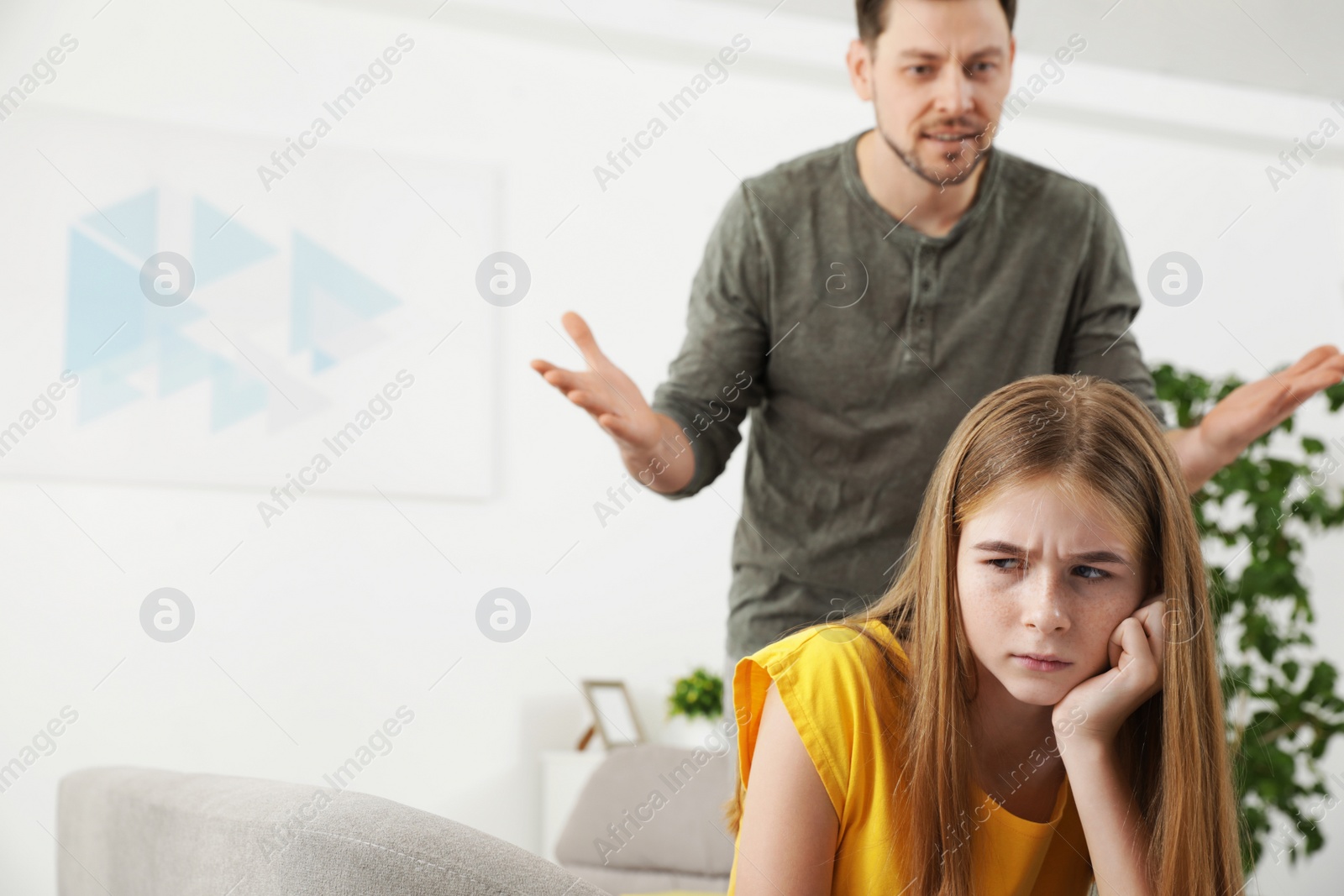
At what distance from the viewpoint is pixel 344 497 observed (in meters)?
3.24

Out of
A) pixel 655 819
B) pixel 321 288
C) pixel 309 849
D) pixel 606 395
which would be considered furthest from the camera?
pixel 321 288

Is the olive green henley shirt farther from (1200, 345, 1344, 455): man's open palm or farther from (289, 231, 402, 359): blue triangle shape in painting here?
(289, 231, 402, 359): blue triangle shape in painting

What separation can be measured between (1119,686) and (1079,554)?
117 millimetres

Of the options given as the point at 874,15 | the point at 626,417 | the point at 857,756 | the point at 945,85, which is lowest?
the point at 857,756

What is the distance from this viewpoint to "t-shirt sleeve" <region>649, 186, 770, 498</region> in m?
1.52

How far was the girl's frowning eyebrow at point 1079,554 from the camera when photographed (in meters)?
1.05

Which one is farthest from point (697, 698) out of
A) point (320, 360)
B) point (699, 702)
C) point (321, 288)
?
point (321, 288)

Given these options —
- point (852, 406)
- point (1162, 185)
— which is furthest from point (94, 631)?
point (1162, 185)

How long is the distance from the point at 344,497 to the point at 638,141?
4.45ft

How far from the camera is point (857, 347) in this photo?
1.54 metres

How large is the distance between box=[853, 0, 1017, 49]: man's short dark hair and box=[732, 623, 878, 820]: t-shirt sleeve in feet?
2.96

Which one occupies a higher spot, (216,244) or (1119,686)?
(216,244)

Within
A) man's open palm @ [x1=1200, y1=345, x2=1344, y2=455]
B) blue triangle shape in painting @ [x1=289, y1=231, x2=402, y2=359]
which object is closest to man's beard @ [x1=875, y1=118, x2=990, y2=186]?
man's open palm @ [x1=1200, y1=345, x2=1344, y2=455]

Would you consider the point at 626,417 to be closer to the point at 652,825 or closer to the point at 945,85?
the point at 945,85
